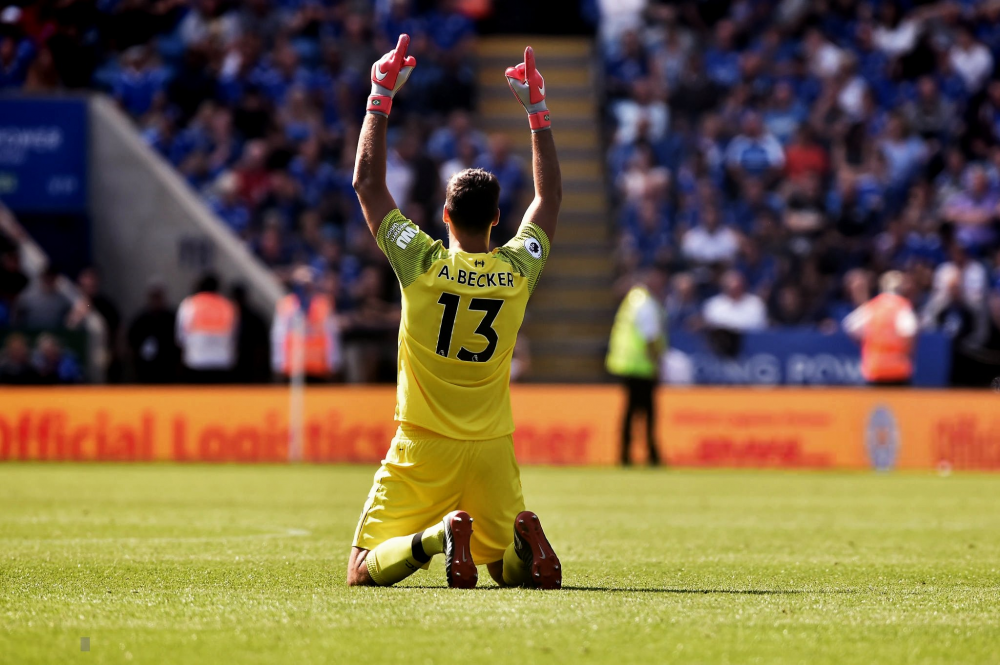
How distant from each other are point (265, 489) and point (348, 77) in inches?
439

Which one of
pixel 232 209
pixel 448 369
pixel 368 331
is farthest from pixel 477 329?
pixel 232 209

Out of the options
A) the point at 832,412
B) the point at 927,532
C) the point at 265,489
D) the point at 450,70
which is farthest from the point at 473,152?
the point at 927,532

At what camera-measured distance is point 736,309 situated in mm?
21656

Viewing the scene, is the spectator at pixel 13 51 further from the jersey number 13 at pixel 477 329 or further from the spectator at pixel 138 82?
the jersey number 13 at pixel 477 329

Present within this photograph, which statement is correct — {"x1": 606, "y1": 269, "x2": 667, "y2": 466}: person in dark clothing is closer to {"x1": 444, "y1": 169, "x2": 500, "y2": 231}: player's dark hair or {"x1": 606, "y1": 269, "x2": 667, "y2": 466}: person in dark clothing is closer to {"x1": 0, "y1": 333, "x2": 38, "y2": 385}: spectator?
{"x1": 0, "y1": 333, "x2": 38, "y2": 385}: spectator

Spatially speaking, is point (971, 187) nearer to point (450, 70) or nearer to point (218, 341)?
point (450, 70)

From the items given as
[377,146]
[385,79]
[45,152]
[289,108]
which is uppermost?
[289,108]

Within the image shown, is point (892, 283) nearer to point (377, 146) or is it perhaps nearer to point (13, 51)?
point (13, 51)

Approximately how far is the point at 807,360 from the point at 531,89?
47.7 feet

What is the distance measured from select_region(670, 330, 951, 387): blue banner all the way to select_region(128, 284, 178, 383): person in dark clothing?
24.6 ft

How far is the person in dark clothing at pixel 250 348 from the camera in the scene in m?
21.7

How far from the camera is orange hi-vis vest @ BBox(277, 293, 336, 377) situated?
67.1 ft

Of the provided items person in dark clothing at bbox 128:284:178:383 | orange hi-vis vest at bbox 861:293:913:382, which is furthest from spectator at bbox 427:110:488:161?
orange hi-vis vest at bbox 861:293:913:382

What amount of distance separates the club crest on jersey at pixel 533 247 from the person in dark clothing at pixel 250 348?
14987 mm
